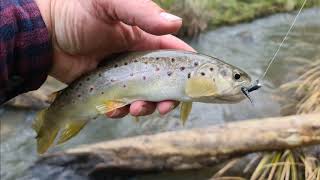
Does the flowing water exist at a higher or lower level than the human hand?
lower

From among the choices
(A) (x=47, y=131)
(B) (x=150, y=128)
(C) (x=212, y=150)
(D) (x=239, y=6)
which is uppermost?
(A) (x=47, y=131)

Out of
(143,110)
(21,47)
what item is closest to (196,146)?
(143,110)

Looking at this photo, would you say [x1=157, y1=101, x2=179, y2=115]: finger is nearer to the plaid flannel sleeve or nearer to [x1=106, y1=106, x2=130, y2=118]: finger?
[x1=106, y1=106, x2=130, y2=118]: finger

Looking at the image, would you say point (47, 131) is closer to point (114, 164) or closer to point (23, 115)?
point (114, 164)

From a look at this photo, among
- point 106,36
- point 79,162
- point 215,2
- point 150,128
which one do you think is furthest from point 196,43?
point 106,36

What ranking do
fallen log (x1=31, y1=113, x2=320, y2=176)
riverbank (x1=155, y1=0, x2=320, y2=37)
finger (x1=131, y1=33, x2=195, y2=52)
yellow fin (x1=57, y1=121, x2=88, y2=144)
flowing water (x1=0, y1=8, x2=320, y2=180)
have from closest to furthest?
yellow fin (x1=57, y1=121, x2=88, y2=144), finger (x1=131, y1=33, x2=195, y2=52), fallen log (x1=31, y1=113, x2=320, y2=176), flowing water (x1=0, y1=8, x2=320, y2=180), riverbank (x1=155, y1=0, x2=320, y2=37)

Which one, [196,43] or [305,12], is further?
[305,12]

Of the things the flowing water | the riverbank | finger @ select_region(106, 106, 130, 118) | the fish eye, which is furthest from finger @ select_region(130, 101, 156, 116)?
the riverbank
